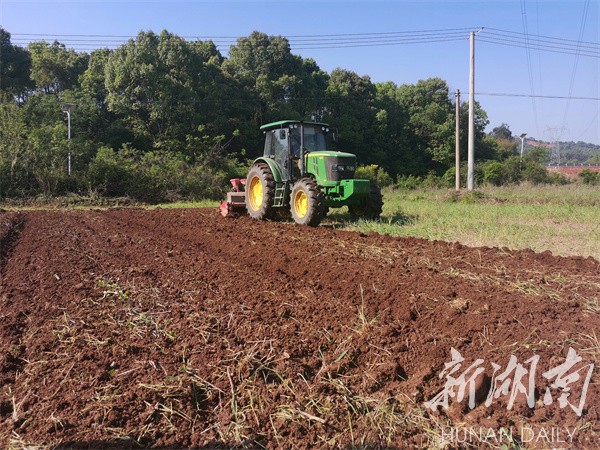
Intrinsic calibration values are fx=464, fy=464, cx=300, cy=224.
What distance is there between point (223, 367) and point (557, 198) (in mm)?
17869

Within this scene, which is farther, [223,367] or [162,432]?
[223,367]

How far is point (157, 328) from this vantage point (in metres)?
3.68

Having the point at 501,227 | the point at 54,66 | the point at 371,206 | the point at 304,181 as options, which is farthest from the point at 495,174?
the point at 54,66

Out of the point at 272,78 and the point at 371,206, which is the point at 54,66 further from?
the point at 371,206

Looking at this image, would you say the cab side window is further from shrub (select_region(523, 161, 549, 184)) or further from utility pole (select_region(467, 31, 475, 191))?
shrub (select_region(523, 161, 549, 184))

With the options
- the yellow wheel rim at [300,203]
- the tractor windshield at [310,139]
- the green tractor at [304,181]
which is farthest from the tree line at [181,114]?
the yellow wheel rim at [300,203]

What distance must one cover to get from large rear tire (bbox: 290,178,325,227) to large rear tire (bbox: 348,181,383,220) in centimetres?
131

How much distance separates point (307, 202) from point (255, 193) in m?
2.52

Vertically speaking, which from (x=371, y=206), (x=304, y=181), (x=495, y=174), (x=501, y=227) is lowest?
(x=501, y=227)

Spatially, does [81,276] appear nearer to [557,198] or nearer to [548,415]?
[548,415]

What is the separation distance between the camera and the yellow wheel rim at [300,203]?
31.8ft

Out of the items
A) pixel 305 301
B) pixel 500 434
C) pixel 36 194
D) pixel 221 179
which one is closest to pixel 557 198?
pixel 221 179

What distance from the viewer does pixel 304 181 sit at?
9461 mm

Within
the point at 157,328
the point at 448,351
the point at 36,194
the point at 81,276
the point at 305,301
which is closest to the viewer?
the point at 448,351
